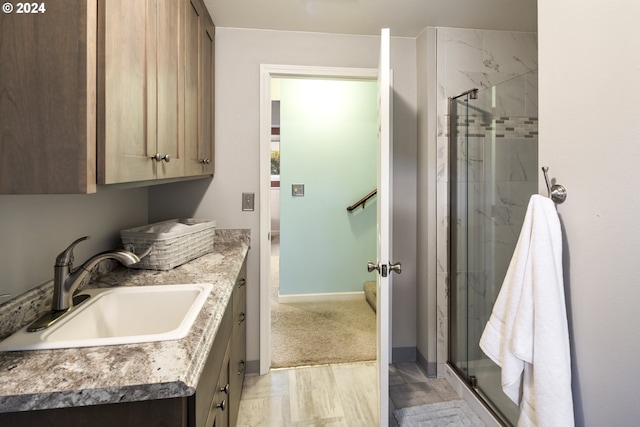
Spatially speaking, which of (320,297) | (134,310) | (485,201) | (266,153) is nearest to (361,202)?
(320,297)

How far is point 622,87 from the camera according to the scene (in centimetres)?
80

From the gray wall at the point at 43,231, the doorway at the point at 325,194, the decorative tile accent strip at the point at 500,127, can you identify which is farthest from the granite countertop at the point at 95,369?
the doorway at the point at 325,194

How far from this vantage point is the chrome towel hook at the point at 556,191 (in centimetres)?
96

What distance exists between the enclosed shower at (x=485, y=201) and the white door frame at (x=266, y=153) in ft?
2.46

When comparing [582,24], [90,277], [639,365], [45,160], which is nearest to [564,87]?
[582,24]

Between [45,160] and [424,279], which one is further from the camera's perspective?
[424,279]

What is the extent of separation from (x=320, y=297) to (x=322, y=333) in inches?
30.2

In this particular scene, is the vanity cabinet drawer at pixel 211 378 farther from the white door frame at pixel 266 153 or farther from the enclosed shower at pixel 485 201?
the enclosed shower at pixel 485 201

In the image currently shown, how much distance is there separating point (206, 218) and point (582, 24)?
2.03 metres

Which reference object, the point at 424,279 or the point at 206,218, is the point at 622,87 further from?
the point at 206,218

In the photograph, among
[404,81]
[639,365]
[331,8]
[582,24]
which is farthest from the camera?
[404,81]

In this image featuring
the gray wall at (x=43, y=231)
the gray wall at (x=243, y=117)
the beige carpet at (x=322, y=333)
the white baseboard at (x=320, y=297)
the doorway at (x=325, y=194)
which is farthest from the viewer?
the white baseboard at (x=320, y=297)

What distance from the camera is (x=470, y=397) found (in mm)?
1979

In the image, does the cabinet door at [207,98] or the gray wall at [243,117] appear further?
the gray wall at [243,117]
